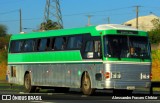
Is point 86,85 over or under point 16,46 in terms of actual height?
under

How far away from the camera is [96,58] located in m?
24.5

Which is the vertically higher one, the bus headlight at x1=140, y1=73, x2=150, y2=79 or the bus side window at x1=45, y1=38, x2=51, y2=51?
the bus side window at x1=45, y1=38, x2=51, y2=51

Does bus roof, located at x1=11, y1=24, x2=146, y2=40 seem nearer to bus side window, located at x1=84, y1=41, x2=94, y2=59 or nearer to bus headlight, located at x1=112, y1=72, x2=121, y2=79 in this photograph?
bus side window, located at x1=84, y1=41, x2=94, y2=59

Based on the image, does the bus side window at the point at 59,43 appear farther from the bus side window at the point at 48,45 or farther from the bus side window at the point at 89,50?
the bus side window at the point at 89,50

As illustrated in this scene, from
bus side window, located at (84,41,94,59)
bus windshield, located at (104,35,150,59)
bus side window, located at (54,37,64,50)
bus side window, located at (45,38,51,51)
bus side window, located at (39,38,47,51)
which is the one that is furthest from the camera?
bus side window, located at (39,38,47,51)

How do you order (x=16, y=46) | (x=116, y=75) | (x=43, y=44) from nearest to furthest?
(x=116, y=75) < (x=43, y=44) < (x=16, y=46)

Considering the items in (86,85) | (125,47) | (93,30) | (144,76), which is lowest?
(86,85)

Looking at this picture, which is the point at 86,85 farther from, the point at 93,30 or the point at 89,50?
the point at 93,30

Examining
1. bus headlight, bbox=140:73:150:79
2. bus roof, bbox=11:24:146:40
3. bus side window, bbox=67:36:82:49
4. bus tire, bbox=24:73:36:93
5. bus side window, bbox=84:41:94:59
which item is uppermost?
bus roof, bbox=11:24:146:40

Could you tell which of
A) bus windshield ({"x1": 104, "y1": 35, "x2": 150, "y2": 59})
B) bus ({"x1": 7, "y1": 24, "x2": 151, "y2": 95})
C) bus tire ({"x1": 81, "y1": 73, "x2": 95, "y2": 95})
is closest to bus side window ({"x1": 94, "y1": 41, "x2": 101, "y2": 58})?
bus ({"x1": 7, "y1": 24, "x2": 151, "y2": 95})

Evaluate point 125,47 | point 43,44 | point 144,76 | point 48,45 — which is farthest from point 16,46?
point 144,76

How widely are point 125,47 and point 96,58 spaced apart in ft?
4.80

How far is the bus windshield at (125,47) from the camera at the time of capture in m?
24.1

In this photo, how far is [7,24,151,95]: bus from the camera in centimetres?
2416
